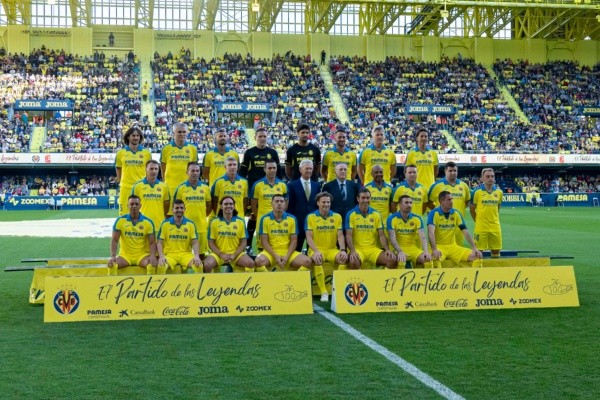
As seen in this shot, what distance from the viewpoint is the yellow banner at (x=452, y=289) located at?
7645 millimetres

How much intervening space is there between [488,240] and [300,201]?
3.38 meters

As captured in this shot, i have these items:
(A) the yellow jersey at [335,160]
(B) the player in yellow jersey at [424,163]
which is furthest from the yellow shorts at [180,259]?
(B) the player in yellow jersey at [424,163]

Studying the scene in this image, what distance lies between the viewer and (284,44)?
48.8m

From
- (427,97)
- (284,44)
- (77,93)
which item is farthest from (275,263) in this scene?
(284,44)

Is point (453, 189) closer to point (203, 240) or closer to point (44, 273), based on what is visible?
point (203, 240)

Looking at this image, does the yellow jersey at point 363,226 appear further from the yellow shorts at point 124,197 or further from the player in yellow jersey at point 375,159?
the yellow shorts at point 124,197

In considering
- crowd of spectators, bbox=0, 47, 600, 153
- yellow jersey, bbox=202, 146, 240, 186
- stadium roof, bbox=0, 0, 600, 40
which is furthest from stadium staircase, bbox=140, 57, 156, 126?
yellow jersey, bbox=202, 146, 240, 186

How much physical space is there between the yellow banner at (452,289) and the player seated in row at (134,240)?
229 cm

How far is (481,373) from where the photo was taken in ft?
16.8

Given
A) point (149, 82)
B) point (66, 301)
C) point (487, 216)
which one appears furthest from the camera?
point (149, 82)

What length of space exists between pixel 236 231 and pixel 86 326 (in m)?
2.27

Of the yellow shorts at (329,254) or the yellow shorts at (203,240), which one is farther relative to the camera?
the yellow shorts at (203,240)

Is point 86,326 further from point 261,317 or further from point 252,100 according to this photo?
point 252,100

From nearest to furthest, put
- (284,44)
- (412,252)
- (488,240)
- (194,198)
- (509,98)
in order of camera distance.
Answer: (412,252) < (194,198) < (488,240) < (509,98) < (284,44)
